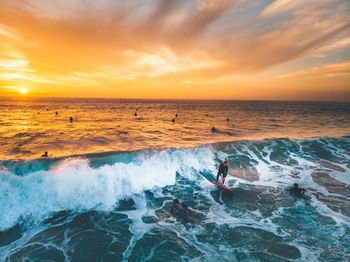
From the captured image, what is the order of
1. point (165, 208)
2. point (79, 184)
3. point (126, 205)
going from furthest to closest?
point (79, 184)
point (126, 205)
point (165, 208)

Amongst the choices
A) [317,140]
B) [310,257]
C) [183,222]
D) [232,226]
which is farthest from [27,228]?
[317,140]

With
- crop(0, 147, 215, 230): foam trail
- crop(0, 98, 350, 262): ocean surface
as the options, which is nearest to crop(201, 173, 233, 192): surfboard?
crop(0, 98, 350, 262): ocean surface

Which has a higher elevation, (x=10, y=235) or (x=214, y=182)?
(x=214, y=182)

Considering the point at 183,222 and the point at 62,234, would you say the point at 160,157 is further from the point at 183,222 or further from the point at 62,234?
the point at 62,234

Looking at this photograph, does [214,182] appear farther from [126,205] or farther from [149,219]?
[126,205]

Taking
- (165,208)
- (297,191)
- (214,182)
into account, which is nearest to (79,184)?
(165,208)

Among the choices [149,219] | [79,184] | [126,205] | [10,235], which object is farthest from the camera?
[79,184]

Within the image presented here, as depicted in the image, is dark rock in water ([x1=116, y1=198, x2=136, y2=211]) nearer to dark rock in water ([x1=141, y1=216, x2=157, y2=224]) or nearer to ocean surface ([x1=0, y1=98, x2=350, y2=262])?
ocean surface ([x1=0, y1=98, x2=350, y2=262])
